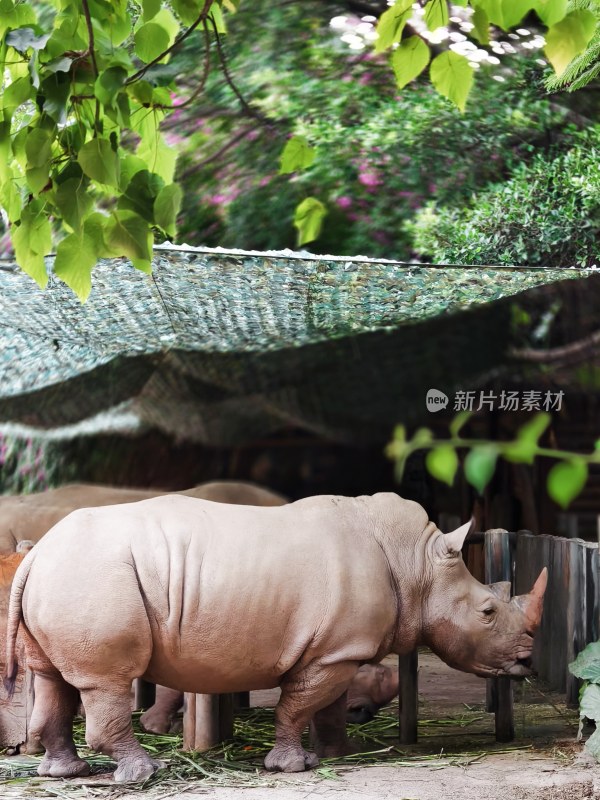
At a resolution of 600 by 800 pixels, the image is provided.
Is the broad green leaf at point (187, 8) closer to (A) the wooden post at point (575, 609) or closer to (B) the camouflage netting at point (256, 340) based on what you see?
(B) the camouflage netting at point (256, 340)

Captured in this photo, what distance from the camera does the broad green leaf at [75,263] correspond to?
2.57 metres

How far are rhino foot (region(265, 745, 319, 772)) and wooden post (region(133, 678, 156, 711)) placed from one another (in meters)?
1.68

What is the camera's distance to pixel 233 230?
35.9 feet

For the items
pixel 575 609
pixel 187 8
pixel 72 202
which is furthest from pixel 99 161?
pixel 575 609

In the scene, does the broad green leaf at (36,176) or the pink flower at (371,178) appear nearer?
the broad green leaf at (36,176)

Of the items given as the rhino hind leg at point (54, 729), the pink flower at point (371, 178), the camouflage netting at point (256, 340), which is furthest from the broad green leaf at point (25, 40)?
the pink flower at point (371, 178)

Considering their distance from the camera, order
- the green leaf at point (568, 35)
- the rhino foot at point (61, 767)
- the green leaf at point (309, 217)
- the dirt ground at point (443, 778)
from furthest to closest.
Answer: the rhino foot at point (61, 767) → the dirt ground at point (443, 778) → the green leaf at point (309, 217) → the green leaf at point (568, 35)

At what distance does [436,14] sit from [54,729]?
3339mm

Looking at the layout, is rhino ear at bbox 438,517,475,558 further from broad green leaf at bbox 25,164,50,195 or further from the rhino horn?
broad green leaf at bbox 25,164,50,195

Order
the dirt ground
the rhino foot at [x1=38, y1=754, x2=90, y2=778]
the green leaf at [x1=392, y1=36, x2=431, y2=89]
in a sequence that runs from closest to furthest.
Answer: the green leaf at [x1=392, y1=36, x2=431, y2=89] → the dirt ground → the rhino foot at [x1=38, y1=754, x2=90, y2=778]

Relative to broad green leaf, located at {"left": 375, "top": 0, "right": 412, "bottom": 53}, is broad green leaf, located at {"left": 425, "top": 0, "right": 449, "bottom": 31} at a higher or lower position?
higher

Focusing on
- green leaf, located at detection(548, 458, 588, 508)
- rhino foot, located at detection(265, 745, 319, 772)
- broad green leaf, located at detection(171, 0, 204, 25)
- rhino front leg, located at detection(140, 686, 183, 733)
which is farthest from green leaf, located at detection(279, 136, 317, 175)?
rhino front leg, located at detection(140, 686, 183, 733)

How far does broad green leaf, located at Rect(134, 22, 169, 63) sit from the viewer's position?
8.73ft

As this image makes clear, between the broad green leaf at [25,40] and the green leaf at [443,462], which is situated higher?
the broad green leaf at [25,40]
